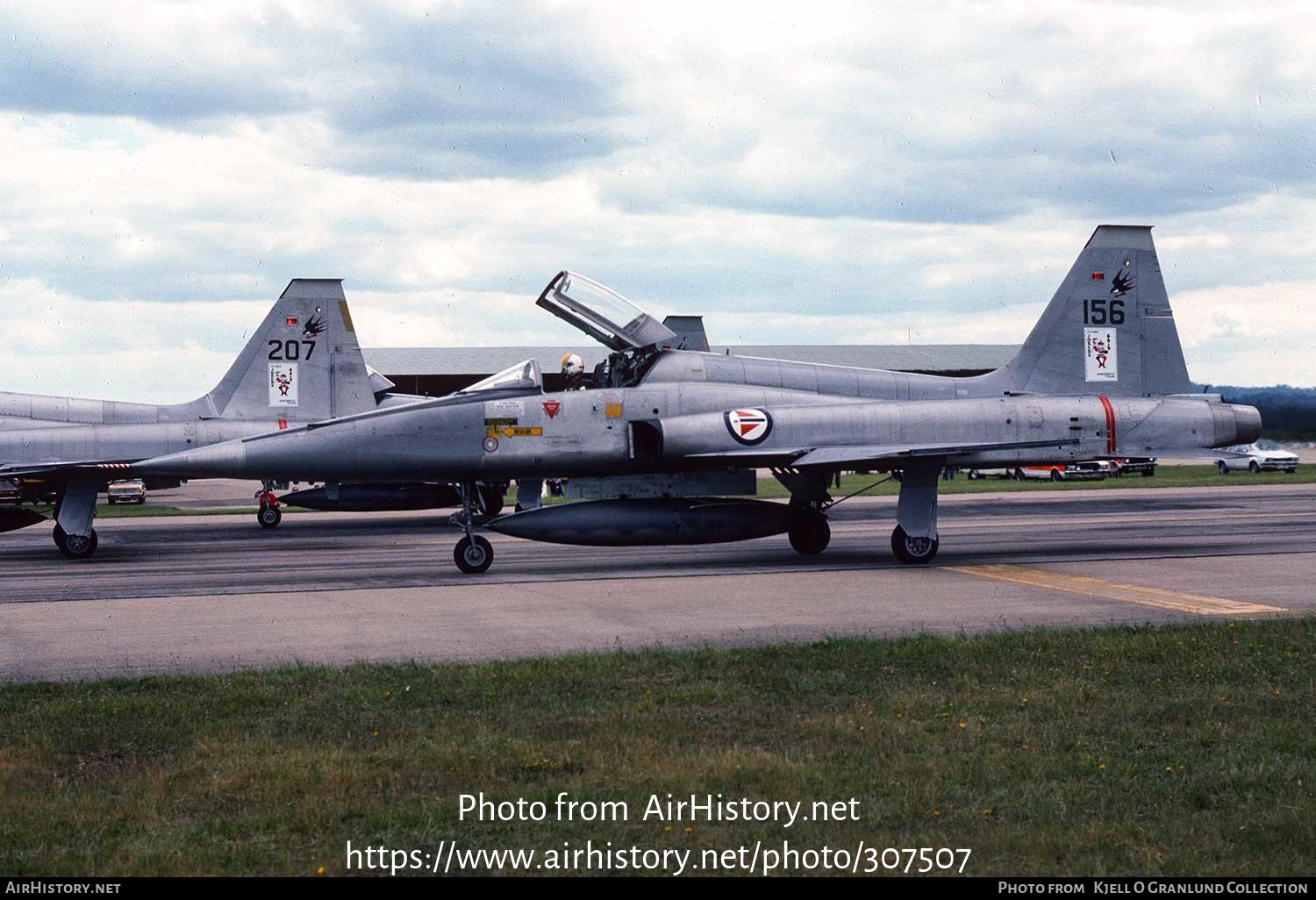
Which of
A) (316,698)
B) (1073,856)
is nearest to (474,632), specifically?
(316,698)

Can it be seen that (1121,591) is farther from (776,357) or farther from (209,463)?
(776,357)

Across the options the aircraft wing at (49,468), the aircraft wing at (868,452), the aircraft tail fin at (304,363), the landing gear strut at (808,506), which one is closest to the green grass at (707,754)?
the aircraft wing at (868,452)

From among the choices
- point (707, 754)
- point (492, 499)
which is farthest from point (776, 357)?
point (707, 754)

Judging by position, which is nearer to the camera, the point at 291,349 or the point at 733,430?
the point at 733,430

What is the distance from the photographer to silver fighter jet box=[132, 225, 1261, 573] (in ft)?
61.2

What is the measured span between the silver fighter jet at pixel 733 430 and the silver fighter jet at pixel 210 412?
11.6ft

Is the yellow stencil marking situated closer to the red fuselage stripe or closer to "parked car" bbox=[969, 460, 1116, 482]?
the red fuselage stripe

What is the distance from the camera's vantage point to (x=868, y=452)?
62.2 feet

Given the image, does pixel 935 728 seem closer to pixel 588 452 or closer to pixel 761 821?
pixel 761 821

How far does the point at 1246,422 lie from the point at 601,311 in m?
10.5

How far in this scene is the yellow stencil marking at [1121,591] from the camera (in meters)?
14.3

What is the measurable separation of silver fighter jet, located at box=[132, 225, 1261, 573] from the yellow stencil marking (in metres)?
1.45

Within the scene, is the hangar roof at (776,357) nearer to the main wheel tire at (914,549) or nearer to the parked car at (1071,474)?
the parked car at (1071,474)

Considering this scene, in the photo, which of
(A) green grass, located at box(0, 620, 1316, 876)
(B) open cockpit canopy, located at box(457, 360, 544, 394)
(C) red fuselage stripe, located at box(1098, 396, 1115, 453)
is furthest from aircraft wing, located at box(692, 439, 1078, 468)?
(A) green grass, located at box(0, 620, 1316, 876)
